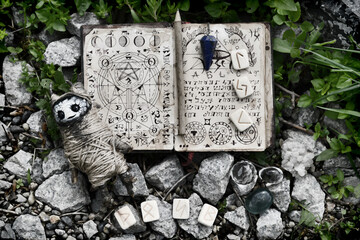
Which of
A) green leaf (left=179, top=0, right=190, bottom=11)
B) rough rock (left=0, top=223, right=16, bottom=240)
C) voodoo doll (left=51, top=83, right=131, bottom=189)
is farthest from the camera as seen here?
green leaf (left=179, top=0, right=190, bottom=11)

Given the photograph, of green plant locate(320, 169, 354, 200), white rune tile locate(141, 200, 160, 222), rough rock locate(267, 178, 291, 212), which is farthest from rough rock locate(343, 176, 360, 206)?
white rune tile locate(141, 200, 160, 222)

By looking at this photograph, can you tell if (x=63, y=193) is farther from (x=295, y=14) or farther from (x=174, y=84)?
(x=295, y=14)

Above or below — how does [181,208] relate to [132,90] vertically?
below

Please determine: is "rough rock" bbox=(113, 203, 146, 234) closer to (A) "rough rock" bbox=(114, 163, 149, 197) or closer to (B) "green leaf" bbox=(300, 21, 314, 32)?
(A) "rough rock" bbox=(114, 163, 149, 197)

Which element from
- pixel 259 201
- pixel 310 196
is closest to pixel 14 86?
pixel 259 201

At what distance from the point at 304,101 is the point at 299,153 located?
0.23 meters

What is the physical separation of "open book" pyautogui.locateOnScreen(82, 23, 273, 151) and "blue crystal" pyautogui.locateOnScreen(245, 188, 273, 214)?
194mm

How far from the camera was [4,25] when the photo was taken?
209 centimetres

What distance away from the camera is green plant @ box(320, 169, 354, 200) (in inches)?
80.4

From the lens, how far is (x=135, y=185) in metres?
2.02

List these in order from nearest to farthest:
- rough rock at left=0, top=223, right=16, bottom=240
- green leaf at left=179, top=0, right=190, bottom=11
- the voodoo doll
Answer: the voodoo doll < rough rock at left=0, top=223, right=16, bottom=240 < green leaf at left=179, top=0, right=190, bottom=11

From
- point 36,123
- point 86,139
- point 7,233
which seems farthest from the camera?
point 36,123

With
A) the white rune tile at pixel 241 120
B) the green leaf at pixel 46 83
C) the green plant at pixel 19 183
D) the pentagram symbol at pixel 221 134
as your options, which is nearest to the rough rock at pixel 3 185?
the green plant at pixel 19 183

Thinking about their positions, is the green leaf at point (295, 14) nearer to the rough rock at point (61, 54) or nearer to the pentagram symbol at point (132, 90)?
the pentagram symbol at point (132, 90)
